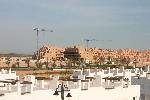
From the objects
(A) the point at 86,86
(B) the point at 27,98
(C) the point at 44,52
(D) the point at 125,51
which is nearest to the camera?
(B) the point at 27,98

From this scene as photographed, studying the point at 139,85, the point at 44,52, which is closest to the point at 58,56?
the point at 44,52

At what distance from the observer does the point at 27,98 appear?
24391mm

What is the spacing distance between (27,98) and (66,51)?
106 meters

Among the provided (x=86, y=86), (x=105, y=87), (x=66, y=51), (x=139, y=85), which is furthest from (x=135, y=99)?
(x=66, y=51)

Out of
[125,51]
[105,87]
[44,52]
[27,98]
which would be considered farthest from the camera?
[125,51]

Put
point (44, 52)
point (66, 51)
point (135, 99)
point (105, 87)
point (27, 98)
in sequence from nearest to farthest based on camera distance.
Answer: point (27, 98), point (105, 87), point (135, 99), point (66, 51), point (44, 52)

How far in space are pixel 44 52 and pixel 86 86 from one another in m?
112

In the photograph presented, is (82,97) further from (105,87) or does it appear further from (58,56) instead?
(58,56)

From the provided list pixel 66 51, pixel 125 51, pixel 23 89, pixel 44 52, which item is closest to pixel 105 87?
pixel 23 89

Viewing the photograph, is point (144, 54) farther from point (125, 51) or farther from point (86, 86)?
point (86, 86)

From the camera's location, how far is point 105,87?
31562 millimetres

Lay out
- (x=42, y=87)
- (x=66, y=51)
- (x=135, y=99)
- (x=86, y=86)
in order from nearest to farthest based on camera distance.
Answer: (x=42, y=87) → (x=86, y=86) → (x=135, y=99) → (x=66, y=51)

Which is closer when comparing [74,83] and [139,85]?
[74,83]

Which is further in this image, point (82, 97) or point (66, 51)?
point (66, 51)
